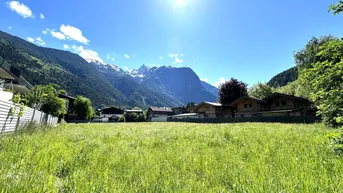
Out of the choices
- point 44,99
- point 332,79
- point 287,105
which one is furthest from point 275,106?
point 44,99

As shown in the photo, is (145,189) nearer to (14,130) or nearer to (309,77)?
(309,77)

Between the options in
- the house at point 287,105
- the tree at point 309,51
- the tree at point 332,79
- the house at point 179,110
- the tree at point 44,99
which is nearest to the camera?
the tree at point 332,79

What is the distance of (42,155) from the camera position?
4.07m

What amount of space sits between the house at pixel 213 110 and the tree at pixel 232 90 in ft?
7.74

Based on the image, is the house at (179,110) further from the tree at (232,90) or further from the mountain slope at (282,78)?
the mountain slope at (282,78)

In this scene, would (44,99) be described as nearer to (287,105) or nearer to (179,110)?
(287,105)

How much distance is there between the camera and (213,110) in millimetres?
53031

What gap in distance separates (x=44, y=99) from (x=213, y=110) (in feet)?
143

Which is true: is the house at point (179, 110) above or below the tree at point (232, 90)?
below

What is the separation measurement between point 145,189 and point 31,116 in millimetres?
12458

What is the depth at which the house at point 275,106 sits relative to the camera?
3769cm

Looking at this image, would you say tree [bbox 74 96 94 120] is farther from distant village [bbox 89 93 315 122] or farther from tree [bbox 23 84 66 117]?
tree [bbox 23 84 66 117]

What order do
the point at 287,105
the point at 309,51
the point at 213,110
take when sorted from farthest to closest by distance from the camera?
1. the point at 213,110
2. the point at 287,105
3. the point at 309,51

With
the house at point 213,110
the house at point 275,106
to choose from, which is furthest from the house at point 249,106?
the house at point 213,110
